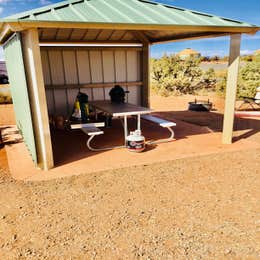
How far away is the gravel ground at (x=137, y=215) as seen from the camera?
2.42m

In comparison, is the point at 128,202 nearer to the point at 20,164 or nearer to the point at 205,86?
the point at 20,164

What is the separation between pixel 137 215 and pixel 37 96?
7.78ft

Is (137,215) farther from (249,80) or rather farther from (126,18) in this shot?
(249,80)

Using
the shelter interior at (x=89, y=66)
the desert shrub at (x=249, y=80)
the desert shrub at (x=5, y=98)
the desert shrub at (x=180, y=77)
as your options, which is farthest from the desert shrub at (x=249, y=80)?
the desert shrub at (x=5, y=98)

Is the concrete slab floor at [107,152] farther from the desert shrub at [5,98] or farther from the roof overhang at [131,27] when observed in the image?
the desert shrub at [5,98]

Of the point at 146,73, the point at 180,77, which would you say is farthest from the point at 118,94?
the point at 180,77

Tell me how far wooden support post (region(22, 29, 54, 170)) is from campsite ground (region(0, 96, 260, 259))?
0.60 m

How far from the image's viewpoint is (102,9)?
14.6 ft

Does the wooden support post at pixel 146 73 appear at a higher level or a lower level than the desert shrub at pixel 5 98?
higher

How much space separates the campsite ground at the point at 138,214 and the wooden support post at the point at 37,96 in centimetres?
60

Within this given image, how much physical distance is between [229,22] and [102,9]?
239 centimetres

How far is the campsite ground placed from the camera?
242 centimetres

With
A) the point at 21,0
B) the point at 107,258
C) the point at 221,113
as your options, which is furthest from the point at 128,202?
the point at 21,0

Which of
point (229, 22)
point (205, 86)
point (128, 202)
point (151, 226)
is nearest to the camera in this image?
point (151, 226)
